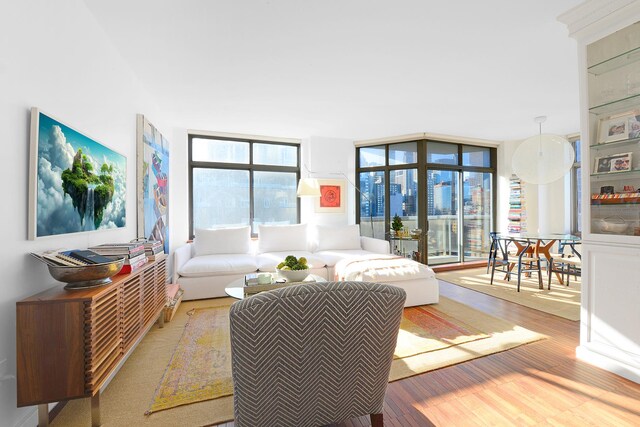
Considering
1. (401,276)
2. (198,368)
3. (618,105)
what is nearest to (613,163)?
(618,105)

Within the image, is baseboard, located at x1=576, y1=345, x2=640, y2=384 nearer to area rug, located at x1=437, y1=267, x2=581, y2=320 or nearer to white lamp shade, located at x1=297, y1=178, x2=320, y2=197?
area rug, located at x1=437, y1=267, x2=581, y2=320

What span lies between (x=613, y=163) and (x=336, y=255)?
10.5 feet

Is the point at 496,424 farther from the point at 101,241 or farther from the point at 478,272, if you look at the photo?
the point at 478,272

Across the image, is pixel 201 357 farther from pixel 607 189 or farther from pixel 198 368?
pixel 607 189

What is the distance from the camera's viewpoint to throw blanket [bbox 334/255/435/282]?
130 inches

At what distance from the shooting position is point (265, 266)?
4000 mm

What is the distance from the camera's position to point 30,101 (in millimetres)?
1499

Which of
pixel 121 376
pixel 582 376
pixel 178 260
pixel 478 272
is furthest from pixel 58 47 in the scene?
pixel 478 272

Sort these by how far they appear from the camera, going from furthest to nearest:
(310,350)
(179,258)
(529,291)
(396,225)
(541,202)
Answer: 1. (541,202)
2. (396,225)
3. (529,291)
4. (179,258)
5. (310,350)

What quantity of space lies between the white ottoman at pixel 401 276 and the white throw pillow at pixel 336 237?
1.37m

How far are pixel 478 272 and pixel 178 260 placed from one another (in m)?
4.97

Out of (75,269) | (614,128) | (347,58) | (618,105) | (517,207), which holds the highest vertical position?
(347,58)

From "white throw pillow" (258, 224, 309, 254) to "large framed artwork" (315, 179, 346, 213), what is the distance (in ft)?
2.40

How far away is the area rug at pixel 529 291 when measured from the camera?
339 centimetres
